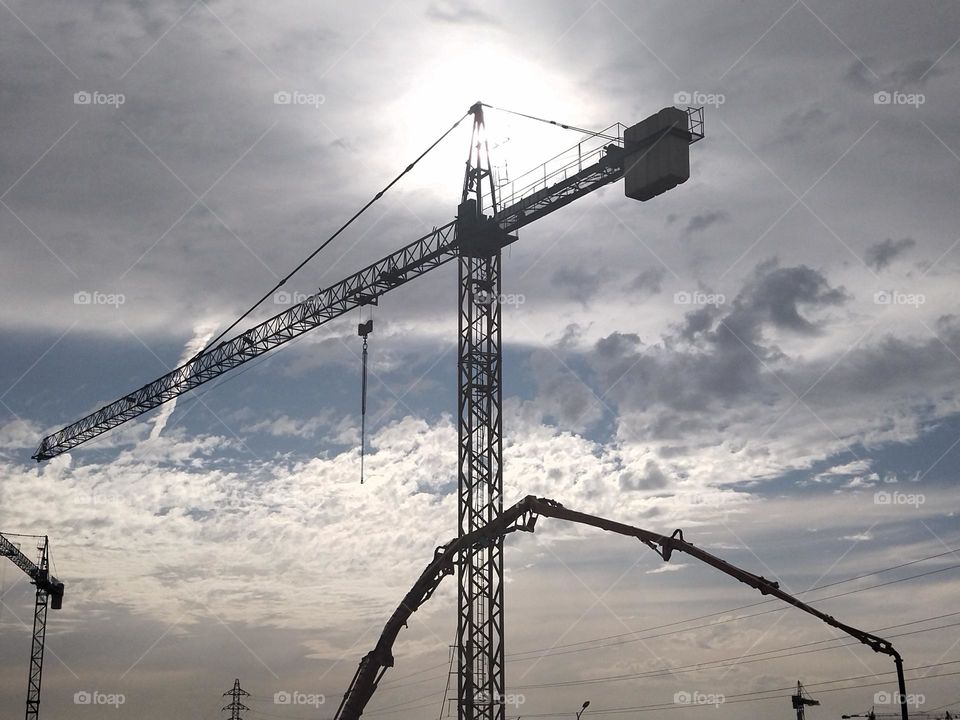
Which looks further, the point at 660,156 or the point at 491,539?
the point at 660,156

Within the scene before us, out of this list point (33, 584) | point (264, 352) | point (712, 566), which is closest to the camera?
point (712, 566)

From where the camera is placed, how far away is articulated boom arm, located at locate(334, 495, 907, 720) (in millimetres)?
33406

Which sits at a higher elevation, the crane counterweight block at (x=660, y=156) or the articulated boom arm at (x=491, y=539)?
the crane counterweight block at (x=660, y=156)

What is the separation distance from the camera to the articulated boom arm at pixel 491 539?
110 ft

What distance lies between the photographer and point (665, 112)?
54.5 metres

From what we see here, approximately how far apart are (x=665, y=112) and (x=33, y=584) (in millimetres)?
100246

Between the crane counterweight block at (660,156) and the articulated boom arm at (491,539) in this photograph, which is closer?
the articulated boom arm at (491,539)

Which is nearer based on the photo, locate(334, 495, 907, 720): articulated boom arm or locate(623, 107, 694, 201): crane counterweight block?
locate(334, 495, 907, 720): articulated boom arm

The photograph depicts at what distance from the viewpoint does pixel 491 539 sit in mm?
37938

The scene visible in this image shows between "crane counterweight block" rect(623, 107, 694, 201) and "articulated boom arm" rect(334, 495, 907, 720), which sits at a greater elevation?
"crane counterweight block" rect(623, 107, 694, 201)

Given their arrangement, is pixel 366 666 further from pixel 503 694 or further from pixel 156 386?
pixel 156 386

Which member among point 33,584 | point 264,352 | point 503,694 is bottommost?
point 503,694

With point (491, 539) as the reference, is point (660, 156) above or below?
above

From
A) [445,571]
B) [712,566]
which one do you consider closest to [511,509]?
[445,571]
